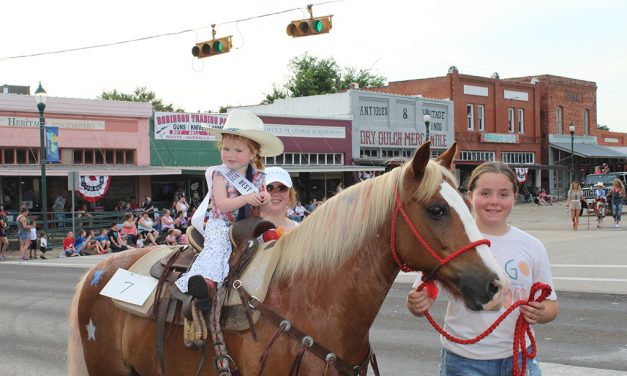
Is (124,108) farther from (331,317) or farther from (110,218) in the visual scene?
(331,317)

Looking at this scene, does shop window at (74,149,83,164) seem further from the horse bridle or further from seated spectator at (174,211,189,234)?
the horse bridle

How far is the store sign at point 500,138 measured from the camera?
161 ft

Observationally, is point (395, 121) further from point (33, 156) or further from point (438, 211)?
point (438, 211)

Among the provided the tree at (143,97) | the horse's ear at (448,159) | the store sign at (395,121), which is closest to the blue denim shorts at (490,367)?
the horse's ear at (448,159)

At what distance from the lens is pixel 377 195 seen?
137 inches

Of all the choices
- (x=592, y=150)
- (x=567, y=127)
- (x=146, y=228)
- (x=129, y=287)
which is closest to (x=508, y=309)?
(x=129, y=287)

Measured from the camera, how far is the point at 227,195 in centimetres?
405

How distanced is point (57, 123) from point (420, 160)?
88.9ft

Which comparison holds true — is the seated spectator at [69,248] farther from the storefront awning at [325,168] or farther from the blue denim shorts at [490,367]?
the blue denim shorts at [490,367]

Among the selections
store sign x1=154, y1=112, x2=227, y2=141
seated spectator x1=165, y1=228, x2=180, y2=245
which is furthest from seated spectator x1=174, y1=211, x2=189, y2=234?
store sign x1=154, y1=112, x2=227, y2=141

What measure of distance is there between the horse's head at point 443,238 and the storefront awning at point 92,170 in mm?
22907

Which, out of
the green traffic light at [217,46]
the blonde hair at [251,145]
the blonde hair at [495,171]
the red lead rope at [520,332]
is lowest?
the red lead rope at [520,332]

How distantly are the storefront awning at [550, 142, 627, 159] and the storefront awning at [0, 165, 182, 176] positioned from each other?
35.7m

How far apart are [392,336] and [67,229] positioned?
19383 mm
